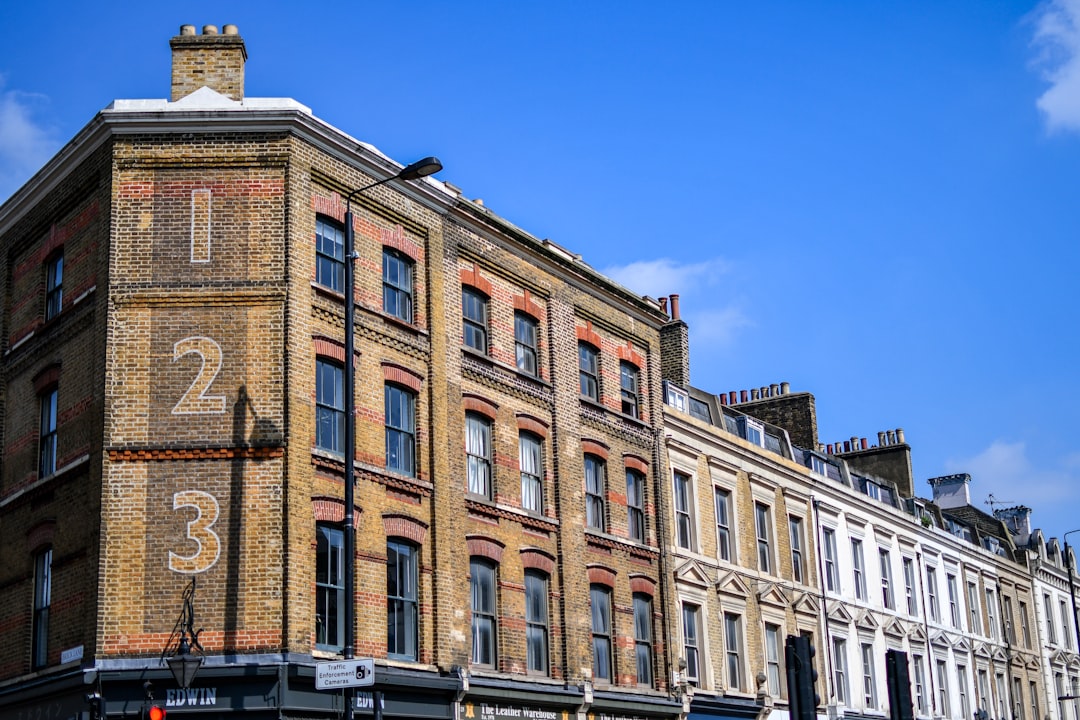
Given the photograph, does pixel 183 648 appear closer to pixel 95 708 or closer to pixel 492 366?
pixel 95 708

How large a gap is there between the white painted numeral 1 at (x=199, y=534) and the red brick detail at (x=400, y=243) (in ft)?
19.8

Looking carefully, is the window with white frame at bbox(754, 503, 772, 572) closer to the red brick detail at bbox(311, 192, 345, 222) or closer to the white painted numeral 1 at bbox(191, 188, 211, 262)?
the red brick detail at bbox(311, 192, 345, 222)

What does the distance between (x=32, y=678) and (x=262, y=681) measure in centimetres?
472

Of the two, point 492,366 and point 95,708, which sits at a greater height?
point 492,366

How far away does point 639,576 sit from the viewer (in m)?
29.0

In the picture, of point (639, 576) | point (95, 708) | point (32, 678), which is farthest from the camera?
point (639, 576)

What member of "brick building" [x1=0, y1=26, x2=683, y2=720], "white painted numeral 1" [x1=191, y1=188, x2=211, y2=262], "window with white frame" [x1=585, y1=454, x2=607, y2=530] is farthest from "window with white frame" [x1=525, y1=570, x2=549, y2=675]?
"white painted numeral 1" [x1=191, y1=188, x2=211, y2=262]

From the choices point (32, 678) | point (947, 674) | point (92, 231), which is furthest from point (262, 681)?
point (947, 674)

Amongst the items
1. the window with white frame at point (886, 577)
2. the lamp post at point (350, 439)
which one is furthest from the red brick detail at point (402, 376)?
the window with white frame at point (886, 577)

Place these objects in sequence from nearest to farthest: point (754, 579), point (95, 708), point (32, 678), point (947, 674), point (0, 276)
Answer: point (95, 708) < point (32, 678) < point (0, 276) < point (754, 579) < point (947, 674)

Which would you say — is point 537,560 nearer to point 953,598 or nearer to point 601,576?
point 601,576

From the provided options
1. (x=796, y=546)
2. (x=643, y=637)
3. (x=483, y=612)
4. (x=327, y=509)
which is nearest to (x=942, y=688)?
(x=796, y=546)

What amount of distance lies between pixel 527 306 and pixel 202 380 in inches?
337

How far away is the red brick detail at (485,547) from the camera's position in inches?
951
